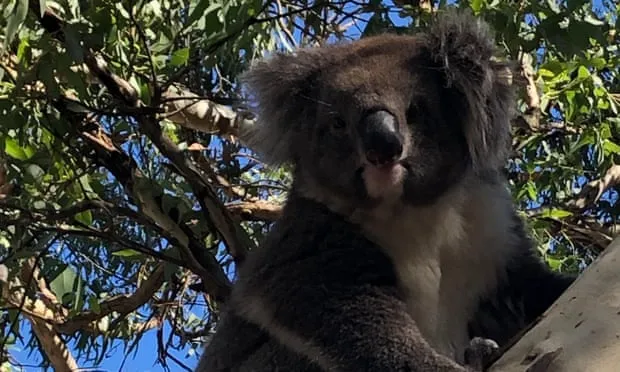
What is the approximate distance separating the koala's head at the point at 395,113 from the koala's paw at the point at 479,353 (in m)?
0.47

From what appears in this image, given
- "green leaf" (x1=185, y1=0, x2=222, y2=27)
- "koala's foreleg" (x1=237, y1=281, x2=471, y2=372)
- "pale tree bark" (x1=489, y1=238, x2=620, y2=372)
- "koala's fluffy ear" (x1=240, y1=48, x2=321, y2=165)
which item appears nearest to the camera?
"pale tree bark" (x1=489, y1=238, x2=620, y2=372)

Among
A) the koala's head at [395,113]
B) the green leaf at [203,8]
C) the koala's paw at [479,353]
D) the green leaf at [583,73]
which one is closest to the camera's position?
the koala's paw at [479,353]

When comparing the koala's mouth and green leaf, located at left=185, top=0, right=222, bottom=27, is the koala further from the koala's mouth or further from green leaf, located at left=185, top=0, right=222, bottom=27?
green leaf, located at left=185, top=0, right=222, bottom=27

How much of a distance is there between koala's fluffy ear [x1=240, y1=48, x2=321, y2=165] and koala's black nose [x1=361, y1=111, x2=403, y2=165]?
1.01 ft

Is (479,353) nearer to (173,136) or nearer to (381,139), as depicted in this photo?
(381,139)

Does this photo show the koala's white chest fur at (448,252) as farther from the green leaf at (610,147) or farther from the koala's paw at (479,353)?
the green leaf at (610,147)

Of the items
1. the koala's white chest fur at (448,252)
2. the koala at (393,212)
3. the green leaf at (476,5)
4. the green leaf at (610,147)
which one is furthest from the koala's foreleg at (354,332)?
the green leaf at (610,147)

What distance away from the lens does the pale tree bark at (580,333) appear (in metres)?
1.48

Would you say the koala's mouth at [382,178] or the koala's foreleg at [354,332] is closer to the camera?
the koala's foreleg at [354,332]

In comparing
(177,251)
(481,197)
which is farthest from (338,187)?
(177,251)

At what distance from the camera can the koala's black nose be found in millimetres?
2236

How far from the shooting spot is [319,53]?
2.72 metres

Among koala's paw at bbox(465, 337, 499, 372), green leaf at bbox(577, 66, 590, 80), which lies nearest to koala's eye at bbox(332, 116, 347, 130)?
koala's paw at bbox(465, 337, 499, 372)

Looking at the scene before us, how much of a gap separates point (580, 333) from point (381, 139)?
2.62 feet
